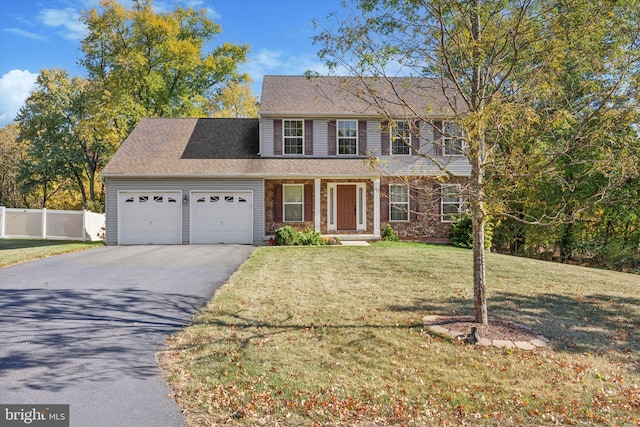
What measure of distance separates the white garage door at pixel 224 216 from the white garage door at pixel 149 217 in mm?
778

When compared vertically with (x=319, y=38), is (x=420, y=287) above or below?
below

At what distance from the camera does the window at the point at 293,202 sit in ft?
59.2

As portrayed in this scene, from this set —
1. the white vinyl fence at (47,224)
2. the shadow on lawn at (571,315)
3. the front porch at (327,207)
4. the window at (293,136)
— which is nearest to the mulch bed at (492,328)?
the shadow on lawn at (571,315)

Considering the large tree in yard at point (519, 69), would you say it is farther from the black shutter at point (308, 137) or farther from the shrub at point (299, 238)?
the black shutter at point (308, 137)

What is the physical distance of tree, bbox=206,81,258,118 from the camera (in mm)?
31203

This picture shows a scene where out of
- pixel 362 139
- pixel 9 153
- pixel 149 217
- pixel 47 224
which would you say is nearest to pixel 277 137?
pixel 362 139

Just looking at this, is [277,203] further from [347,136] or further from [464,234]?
[464,234]

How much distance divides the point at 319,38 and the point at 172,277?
20.2ft

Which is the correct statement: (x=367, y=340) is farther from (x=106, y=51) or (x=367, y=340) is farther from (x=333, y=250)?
(x=106, y=51)

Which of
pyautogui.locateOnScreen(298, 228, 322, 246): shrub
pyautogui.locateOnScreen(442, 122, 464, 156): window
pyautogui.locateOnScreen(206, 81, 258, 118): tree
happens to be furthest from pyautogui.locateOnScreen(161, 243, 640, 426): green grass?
pyautogui.locateOnScreen(206, 81, 258, 118): tree

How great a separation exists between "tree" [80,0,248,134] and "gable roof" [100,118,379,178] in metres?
7.29

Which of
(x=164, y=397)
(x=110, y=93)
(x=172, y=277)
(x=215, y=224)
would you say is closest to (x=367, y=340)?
(x=164, y=397)

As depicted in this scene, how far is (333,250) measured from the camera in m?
14.7

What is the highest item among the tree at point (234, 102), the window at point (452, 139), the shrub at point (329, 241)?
the tree at point (234, 102)
